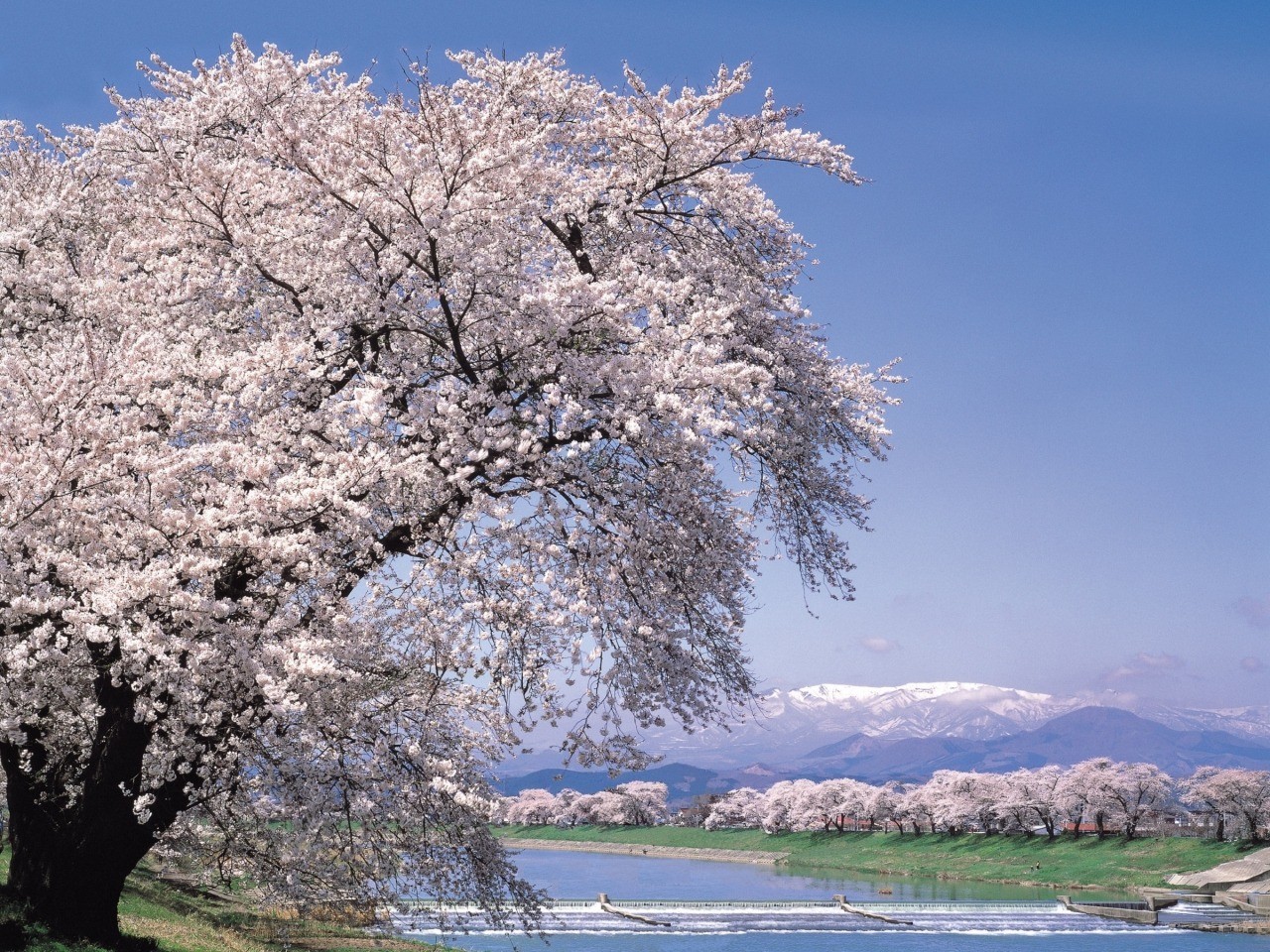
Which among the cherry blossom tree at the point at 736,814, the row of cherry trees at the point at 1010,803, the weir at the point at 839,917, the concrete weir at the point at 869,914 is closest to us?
the weir at the point at 839,917

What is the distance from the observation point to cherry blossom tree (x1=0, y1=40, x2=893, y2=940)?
424 inches

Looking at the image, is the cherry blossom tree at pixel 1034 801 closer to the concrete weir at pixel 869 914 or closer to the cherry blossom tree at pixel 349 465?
the concrete weir at pixel 869 914

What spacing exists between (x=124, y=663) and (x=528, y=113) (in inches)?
430

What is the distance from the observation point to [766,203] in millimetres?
17984

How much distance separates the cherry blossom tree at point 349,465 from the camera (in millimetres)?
10758

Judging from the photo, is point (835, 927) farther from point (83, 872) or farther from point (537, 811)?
point (537, 811)

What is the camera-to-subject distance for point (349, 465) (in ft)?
36.8

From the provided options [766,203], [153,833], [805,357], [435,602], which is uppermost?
[766,203]

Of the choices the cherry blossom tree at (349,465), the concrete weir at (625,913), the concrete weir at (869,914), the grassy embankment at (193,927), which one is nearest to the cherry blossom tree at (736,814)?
the concrete weir at (869,914)

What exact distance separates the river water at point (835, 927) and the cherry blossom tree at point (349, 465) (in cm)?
2237

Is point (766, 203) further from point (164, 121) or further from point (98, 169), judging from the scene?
point (98, 169)

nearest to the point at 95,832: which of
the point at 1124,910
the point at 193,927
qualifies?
the point at 193,927

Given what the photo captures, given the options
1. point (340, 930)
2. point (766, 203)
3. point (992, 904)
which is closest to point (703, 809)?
point (992, 904)

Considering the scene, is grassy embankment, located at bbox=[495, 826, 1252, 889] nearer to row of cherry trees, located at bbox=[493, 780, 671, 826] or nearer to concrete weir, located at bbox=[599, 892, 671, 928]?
row of cherry trees, located at bbox=[493, 780, 671, 826]
